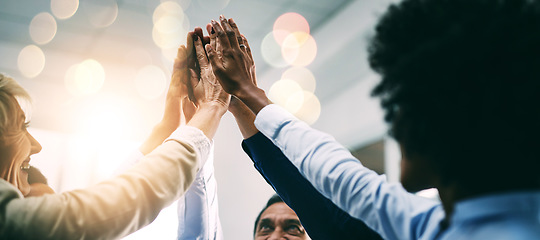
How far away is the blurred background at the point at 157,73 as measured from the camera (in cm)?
327

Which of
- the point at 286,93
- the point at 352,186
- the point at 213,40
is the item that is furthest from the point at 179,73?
the point at 286,93

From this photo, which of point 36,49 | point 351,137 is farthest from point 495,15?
point 36,49

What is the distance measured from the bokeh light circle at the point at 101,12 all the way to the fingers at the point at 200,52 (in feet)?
7.24

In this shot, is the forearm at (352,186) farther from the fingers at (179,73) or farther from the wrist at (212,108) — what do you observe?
the fingers at (179,73)

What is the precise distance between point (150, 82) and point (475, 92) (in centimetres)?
437

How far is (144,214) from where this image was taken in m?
0.75

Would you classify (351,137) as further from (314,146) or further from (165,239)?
(314,146)

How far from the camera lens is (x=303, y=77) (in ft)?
12.6

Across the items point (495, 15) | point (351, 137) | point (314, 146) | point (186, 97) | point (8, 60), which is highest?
point (8, 60)

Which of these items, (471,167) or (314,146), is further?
(314,146)

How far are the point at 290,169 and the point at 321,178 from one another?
0.27m

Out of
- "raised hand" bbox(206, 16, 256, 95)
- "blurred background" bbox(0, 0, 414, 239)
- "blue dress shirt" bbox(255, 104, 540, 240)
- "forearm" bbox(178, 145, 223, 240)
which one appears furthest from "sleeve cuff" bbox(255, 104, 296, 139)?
"blurred background" bbox(0, 0, 414, 239)

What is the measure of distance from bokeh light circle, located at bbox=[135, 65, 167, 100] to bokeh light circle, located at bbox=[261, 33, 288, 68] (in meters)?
1.11

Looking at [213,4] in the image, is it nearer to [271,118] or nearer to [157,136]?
[157,136]
